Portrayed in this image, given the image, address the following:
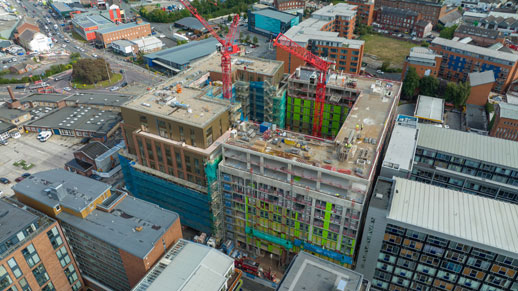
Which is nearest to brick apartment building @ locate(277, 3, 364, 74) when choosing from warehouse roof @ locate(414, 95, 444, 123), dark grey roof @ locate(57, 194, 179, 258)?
warehouse roof @ locate(414, 95, 444, 123)

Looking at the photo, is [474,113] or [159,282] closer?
[159,282]

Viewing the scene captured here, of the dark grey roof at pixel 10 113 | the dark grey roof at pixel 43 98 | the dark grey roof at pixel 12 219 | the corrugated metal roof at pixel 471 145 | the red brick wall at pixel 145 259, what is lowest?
the dark grey roof at pixel 10 113

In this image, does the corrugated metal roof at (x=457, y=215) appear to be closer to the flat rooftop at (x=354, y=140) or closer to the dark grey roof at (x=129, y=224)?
the flat rooftop at (x=354, y=140)

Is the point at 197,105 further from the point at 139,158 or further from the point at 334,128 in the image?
the point at 334,128

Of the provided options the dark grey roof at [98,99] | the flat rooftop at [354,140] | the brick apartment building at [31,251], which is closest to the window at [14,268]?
the brick apartment building at [31,251]

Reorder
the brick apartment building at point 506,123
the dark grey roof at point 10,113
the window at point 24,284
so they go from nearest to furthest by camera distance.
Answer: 1. the window at point 24,284
2. the brick apartment building at point 506,123
3. the dark grey roof at point 10,113

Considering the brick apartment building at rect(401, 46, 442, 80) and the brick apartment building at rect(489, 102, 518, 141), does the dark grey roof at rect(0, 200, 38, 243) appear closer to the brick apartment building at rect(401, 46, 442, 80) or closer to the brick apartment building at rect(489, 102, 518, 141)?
the brick apartment building at rect(489, 102, 518, 141)

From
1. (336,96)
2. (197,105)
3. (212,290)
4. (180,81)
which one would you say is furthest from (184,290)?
(336,96)
